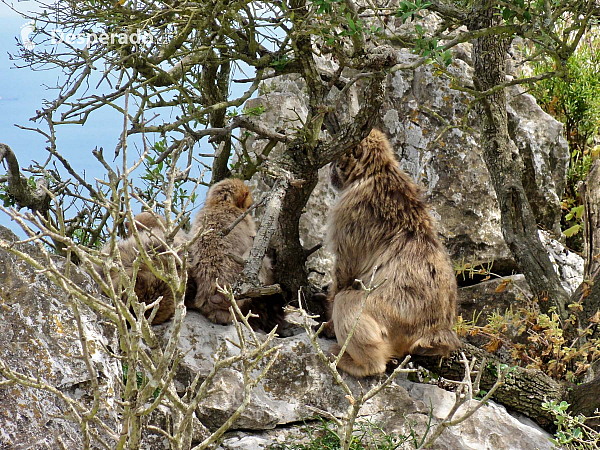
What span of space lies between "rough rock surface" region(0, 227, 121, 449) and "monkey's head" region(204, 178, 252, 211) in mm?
A: 1723

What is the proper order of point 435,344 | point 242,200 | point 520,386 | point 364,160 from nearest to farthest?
1. point 435,344
2. point 520,386
3. point 364,160
4. point 242,200

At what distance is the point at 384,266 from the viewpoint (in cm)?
474

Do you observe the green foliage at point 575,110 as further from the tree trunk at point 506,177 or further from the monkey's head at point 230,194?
the monkey's head at point 230,194

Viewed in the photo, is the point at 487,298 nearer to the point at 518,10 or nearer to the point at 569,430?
the point at 569,430

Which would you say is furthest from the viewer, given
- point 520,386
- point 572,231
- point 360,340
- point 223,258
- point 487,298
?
point 572,231

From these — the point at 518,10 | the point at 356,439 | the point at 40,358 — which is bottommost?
the point at 356,439

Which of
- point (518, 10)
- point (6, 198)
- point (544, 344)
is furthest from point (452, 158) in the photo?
point (6, 198)

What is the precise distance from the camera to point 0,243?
7.34 feet

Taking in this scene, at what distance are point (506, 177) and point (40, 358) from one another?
3.94 metres

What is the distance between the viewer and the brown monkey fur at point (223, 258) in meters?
4.80

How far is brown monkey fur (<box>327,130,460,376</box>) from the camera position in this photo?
14.6ft

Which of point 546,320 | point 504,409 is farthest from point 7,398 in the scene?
point 546,320

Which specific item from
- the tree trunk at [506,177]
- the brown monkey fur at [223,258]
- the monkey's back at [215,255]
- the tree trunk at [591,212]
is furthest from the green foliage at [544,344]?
the monkey's back at [215,255]

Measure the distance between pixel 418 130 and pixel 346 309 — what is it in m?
2.73
